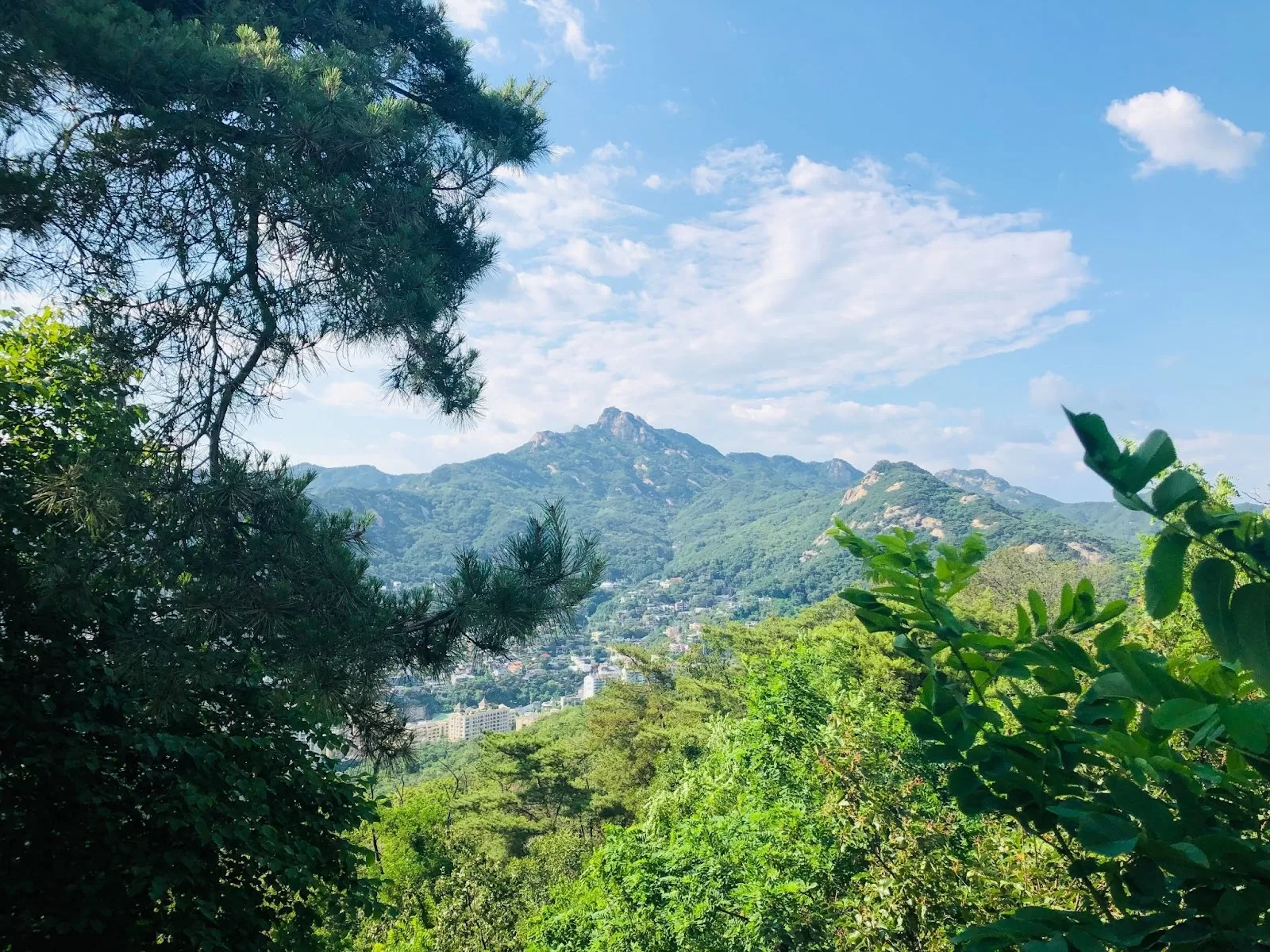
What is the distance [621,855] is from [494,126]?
688cm

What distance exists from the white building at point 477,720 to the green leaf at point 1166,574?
70630 millimetres

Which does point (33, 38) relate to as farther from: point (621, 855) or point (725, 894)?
point (621, 855)

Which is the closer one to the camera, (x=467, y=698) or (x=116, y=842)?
(x=116, y=842)

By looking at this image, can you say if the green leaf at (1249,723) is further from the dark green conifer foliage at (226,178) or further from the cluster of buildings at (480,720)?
the cluster of buildings at (480,720)

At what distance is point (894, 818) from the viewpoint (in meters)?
4.59

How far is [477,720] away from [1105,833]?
74.7 m

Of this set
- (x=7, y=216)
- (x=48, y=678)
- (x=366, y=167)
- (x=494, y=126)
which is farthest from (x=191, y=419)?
(x=494, y=126)

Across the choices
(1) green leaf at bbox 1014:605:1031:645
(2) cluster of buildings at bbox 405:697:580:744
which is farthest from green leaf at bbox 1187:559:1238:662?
(2) cluster of buildings at bbox 405:697:580:744

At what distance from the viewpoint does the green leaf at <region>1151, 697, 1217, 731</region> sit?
24.3 inches

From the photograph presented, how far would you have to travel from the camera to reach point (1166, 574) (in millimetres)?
664

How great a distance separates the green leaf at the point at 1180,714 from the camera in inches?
24.3

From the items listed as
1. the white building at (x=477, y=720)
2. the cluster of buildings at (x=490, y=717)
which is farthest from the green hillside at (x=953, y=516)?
the white building at (x=477, y=720)

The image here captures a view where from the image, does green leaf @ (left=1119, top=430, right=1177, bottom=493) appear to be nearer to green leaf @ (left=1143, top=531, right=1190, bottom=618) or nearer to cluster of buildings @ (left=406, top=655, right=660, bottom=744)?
green leaf @ (left=1143, top=531, right=1190, bottom=618)

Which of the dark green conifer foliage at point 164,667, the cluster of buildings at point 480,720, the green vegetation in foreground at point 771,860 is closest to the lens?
the dark green conifer foliage at point 164,667
